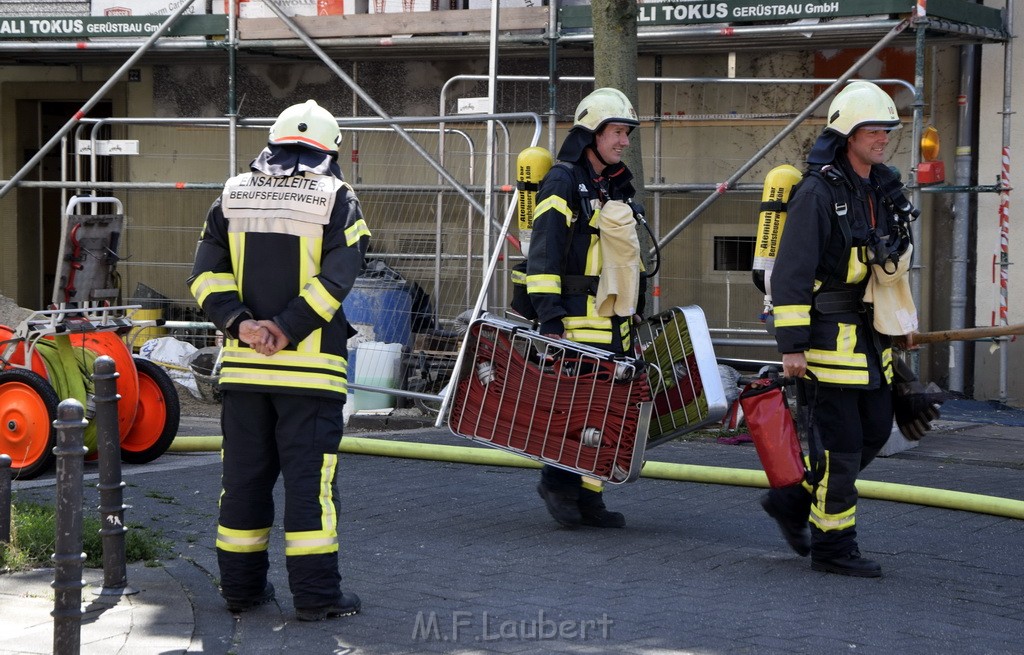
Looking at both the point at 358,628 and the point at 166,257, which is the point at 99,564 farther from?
the point at 166,257

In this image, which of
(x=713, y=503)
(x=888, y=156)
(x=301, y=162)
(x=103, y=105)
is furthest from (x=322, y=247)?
(x=103, y=105)

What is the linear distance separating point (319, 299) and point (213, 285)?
1.48 ft

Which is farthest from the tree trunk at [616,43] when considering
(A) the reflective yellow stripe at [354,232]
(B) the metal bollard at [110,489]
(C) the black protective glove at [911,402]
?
(B) the metal bollard at [110,489]

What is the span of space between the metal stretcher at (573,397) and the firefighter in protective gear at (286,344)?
4.28ft

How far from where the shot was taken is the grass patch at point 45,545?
217 inches

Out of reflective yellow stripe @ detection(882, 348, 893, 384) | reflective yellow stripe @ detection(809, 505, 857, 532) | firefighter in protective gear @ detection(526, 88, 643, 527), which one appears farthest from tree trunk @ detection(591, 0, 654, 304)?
reflective yellow stripe @ detection(809, 505, 857, 532)

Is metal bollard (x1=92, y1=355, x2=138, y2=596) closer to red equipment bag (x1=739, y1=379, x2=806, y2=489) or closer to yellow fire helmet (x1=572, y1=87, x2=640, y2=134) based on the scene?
yellow fire helmet (x1=572, y1=87, x2=640, y2=134)

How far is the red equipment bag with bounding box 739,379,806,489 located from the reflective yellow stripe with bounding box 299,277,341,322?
6.18 ft

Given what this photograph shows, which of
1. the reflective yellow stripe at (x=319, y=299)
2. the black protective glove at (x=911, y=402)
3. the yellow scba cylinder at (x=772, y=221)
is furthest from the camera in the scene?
the yellow scba cylinder at (x=772, y=221)

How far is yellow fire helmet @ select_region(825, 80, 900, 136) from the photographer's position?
17.8ft

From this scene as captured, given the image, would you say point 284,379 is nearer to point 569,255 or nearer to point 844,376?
point 569,255

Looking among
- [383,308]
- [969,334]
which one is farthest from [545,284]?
[383,308]

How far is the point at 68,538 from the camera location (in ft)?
13.3

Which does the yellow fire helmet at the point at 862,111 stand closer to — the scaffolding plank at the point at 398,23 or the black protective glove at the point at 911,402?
the black protective glove at the point at 911,402
